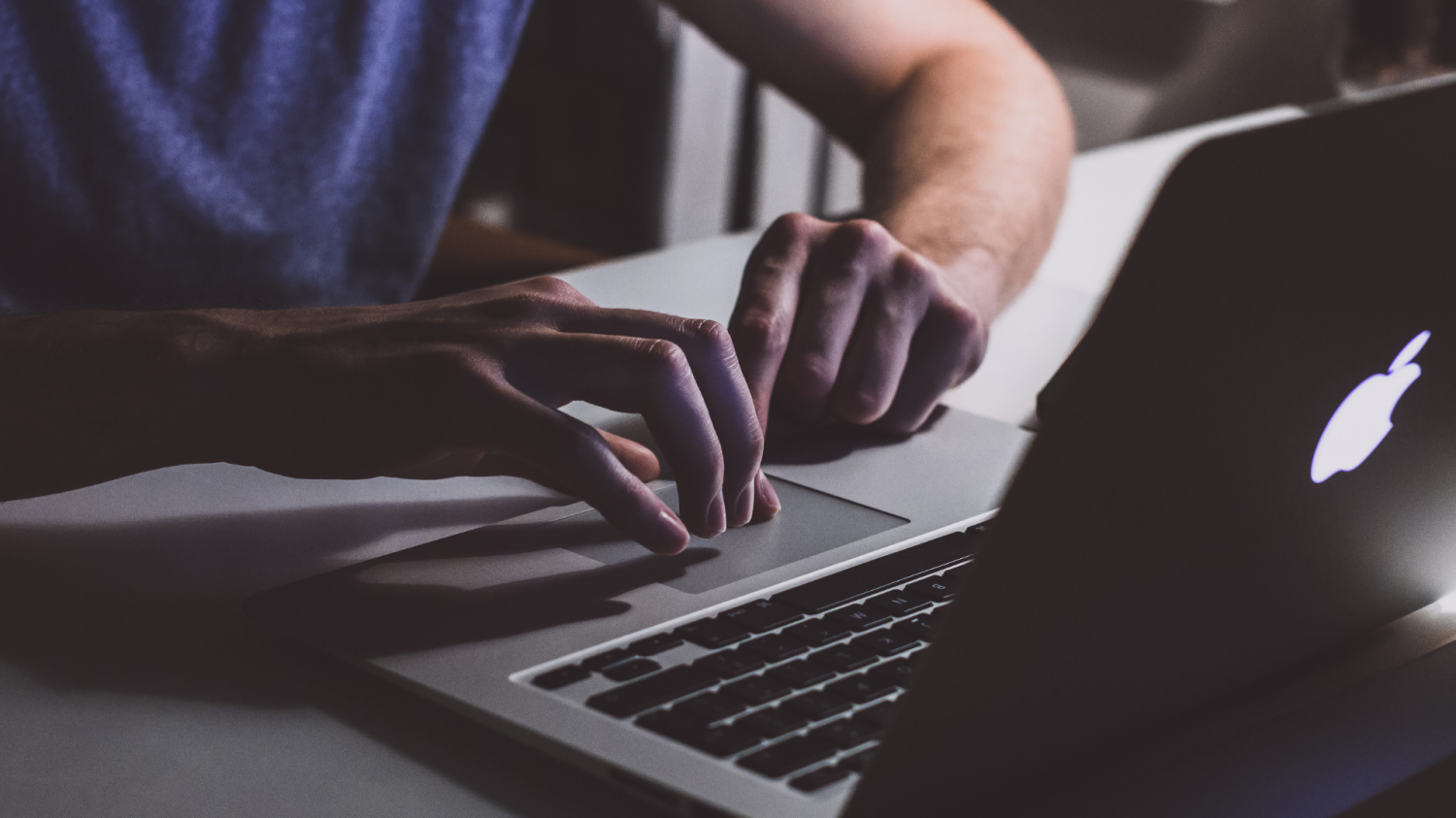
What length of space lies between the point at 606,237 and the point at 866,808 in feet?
8.63

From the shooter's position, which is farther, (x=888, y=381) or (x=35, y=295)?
(x=35, y=295)

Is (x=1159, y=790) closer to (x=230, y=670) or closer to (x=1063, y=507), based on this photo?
(x=1063, y=507)

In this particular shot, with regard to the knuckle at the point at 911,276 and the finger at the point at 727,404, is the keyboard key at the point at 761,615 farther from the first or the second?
the knuckle at the point at 911,276

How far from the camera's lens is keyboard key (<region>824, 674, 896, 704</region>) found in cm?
39

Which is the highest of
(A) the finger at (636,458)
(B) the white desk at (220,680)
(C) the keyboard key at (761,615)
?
(A) the finger at (636,458)

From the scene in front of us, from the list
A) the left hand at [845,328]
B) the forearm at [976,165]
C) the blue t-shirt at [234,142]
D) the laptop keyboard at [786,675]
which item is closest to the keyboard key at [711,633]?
the laptop keyboard at [786,675]

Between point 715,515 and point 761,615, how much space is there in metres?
0.08

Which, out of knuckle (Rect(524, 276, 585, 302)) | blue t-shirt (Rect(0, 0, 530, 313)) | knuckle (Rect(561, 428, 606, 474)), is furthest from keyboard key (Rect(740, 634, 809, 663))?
blue t-shirt (Rect(0, 0, 530, 313))

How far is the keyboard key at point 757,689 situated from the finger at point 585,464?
10 cm

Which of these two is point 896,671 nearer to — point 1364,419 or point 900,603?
point 900,603

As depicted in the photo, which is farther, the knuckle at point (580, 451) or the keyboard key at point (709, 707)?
the knuckle at point (580, 451)

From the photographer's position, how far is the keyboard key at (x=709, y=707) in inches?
14.7

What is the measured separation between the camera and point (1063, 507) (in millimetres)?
296

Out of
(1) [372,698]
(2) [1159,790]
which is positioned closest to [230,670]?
(1) [372,698]
